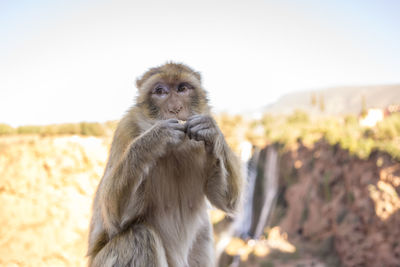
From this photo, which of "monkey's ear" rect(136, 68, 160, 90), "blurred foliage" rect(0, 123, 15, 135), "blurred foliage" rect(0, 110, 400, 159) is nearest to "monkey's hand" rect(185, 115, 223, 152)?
"blurred foliage" rect(0, 110, 400, 159)

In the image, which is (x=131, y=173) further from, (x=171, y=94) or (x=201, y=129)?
(x=171, y=94)

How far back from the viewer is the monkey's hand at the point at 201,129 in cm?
261

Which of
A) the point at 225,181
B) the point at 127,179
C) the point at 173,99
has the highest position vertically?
the point at 173,99

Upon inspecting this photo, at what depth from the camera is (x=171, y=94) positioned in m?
3.05

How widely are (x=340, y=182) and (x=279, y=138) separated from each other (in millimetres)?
7437

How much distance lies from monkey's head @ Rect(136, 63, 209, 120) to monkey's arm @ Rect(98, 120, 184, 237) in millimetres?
339

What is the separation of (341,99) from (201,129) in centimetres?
5884

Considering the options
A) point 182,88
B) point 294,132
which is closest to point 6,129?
point 182,88

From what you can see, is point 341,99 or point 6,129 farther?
point 341,99

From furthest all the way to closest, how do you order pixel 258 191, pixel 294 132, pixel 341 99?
pixel 341 99
pixel 258 191
pixel 294 132

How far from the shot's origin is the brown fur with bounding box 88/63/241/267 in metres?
2.66

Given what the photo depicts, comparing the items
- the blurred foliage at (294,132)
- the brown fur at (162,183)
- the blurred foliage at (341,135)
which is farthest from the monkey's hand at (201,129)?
the blurred foliage at (341,135)

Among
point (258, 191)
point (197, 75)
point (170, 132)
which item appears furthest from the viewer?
point (258, 191)

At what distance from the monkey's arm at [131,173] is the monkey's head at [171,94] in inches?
13.4
